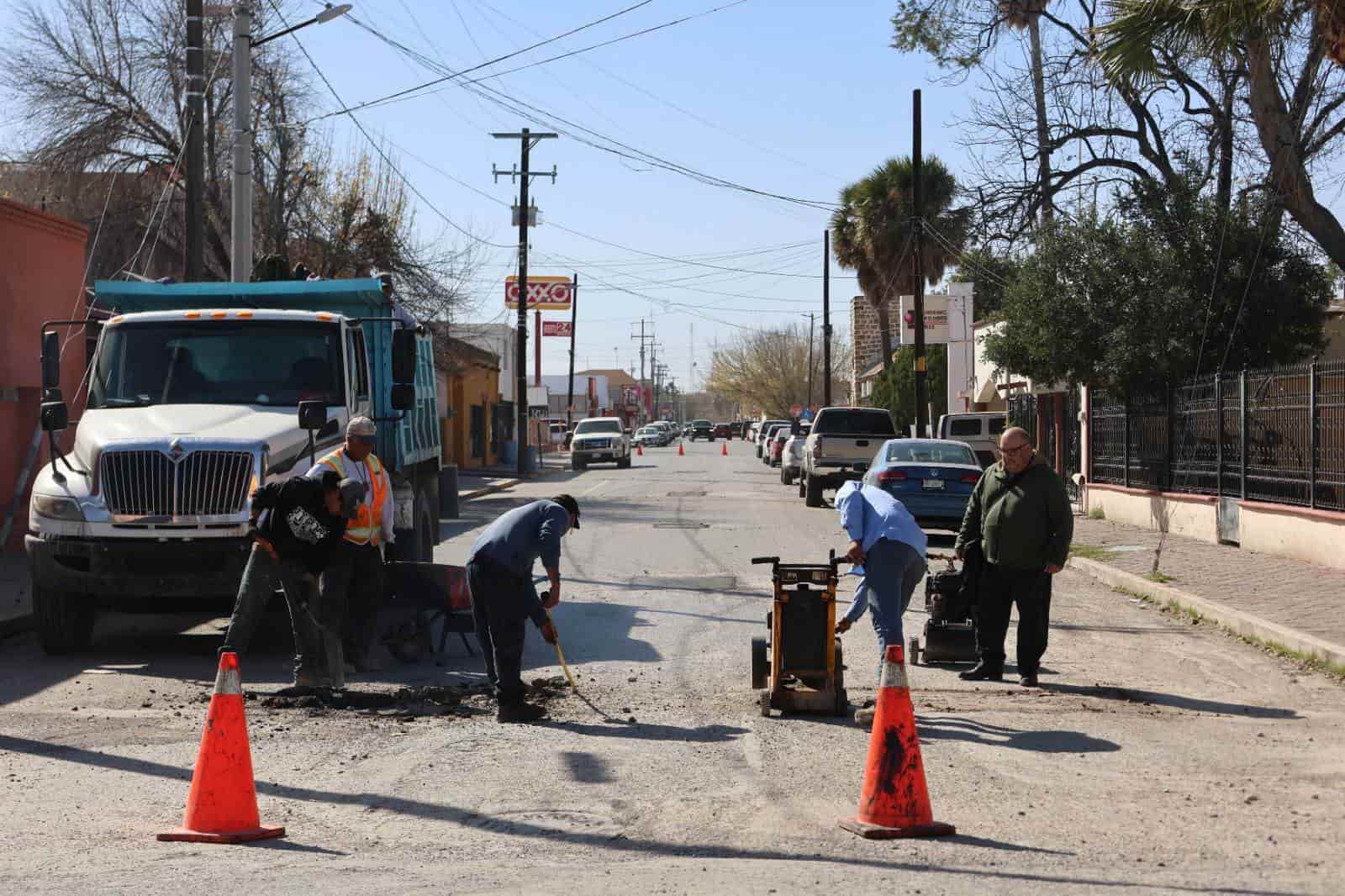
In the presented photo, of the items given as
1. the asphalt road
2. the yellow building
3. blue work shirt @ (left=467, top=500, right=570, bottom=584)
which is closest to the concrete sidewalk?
the asphalt road

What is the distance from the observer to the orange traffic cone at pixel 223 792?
6.31m

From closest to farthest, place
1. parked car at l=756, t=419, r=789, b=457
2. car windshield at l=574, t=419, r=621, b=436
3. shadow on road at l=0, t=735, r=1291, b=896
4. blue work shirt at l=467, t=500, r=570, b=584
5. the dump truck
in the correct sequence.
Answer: shadow on road at l=0, t=735, r=1291, b=896, blue work shirt at l=467, t=500, r=570, b=584, the dump truck, car windshield at l=574, t=419, r=621, b=436, parked car at l=756, t=419, r=789, b=457

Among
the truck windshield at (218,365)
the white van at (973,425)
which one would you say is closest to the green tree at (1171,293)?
the white van at (973,425)

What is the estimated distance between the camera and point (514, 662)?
9.10m

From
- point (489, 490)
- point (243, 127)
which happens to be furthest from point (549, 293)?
point (243, 127)

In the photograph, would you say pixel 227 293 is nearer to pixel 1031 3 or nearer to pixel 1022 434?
pixel 1022 434

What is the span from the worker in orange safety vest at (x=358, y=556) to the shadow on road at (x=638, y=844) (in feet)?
7.10

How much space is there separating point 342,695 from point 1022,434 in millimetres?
4981

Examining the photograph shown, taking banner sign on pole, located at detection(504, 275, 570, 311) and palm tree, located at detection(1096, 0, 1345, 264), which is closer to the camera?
palm tree, located at detection(1096, 0, 1345, 264)

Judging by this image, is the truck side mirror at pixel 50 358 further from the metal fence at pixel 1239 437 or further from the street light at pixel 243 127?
the metal fence at pixel 1239 437

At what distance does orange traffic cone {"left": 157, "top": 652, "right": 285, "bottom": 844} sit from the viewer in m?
6.31

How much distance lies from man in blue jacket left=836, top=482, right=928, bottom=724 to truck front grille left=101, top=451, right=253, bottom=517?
4.80 meters

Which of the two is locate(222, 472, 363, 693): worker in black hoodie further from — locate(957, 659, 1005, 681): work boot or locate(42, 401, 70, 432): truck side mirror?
locate(957, 659, 1005, 681): work boot

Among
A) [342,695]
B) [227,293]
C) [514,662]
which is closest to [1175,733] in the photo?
[514,662]
